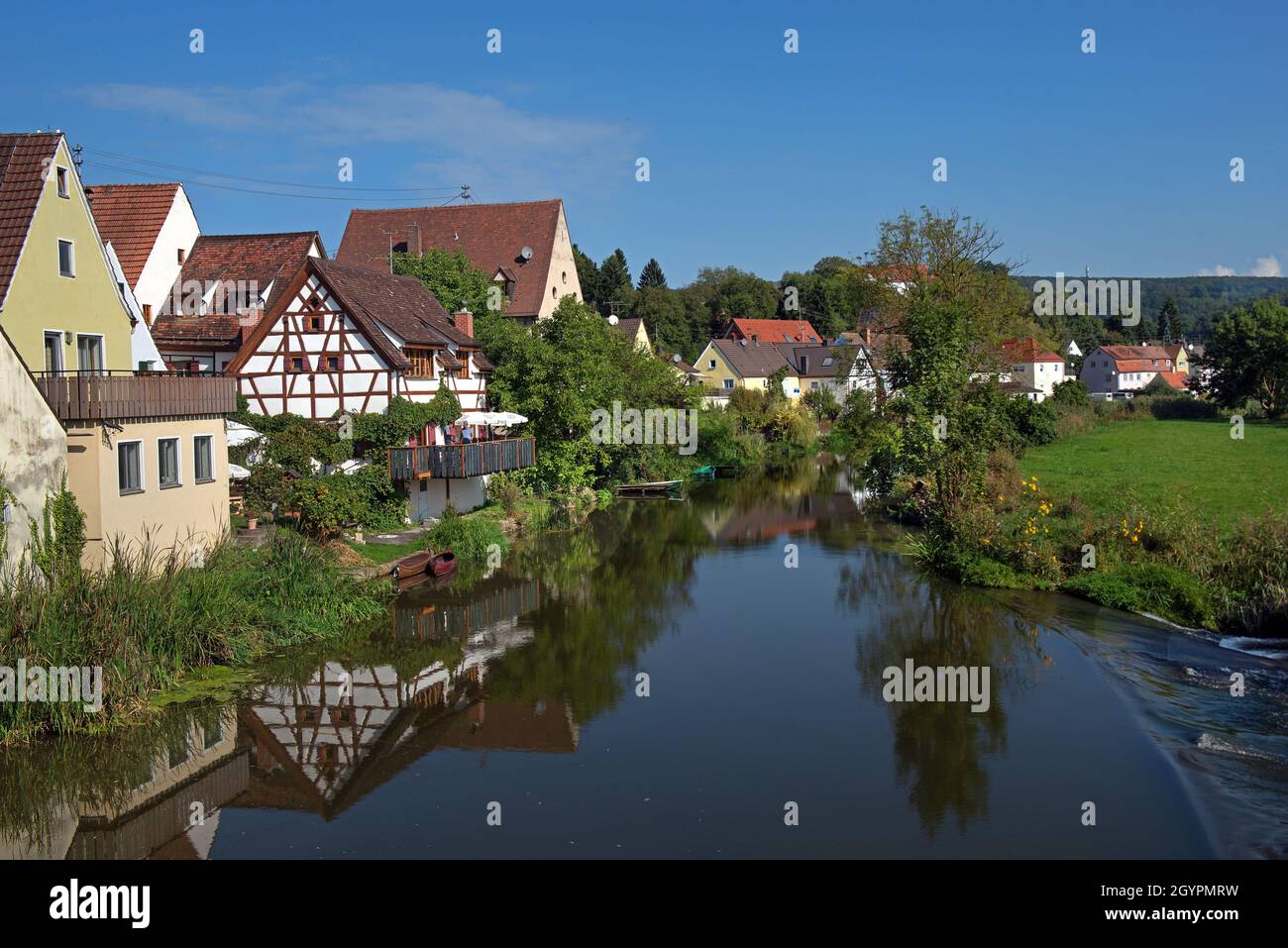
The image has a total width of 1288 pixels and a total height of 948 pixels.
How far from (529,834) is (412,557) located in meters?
14.9

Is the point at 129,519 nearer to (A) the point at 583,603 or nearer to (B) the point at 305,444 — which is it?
(B) the point at 305,444

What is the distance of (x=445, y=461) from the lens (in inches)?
1235

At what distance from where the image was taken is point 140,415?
20812 mm

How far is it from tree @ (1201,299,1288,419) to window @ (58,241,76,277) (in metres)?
55.8

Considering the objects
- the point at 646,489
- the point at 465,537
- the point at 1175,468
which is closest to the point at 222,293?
the point at 465,537

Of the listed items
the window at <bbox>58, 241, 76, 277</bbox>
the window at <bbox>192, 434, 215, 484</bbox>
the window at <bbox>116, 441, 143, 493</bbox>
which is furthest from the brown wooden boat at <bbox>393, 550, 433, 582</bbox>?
the window at <bbox>58, 241, 76, 277</bbox>

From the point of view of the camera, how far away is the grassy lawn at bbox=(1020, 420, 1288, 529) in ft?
93.2

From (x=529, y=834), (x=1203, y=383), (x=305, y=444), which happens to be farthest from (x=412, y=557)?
(x=1203, y=383)

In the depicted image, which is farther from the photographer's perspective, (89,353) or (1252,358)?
(1252,358)

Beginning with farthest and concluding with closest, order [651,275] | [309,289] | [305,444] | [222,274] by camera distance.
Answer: [651,275], [222,274], [309,289], [305,444]

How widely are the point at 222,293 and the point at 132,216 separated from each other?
137 inches

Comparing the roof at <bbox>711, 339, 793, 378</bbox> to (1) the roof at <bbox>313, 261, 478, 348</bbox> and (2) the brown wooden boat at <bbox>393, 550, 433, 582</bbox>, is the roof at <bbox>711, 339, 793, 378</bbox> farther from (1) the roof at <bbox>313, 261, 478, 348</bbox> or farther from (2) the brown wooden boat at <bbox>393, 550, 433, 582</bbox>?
(2) the brown wooden boat at <bbox>393, 550, 433, 582</bbox>

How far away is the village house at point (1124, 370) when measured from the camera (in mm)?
107062

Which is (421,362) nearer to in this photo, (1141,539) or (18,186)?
(18,186)
